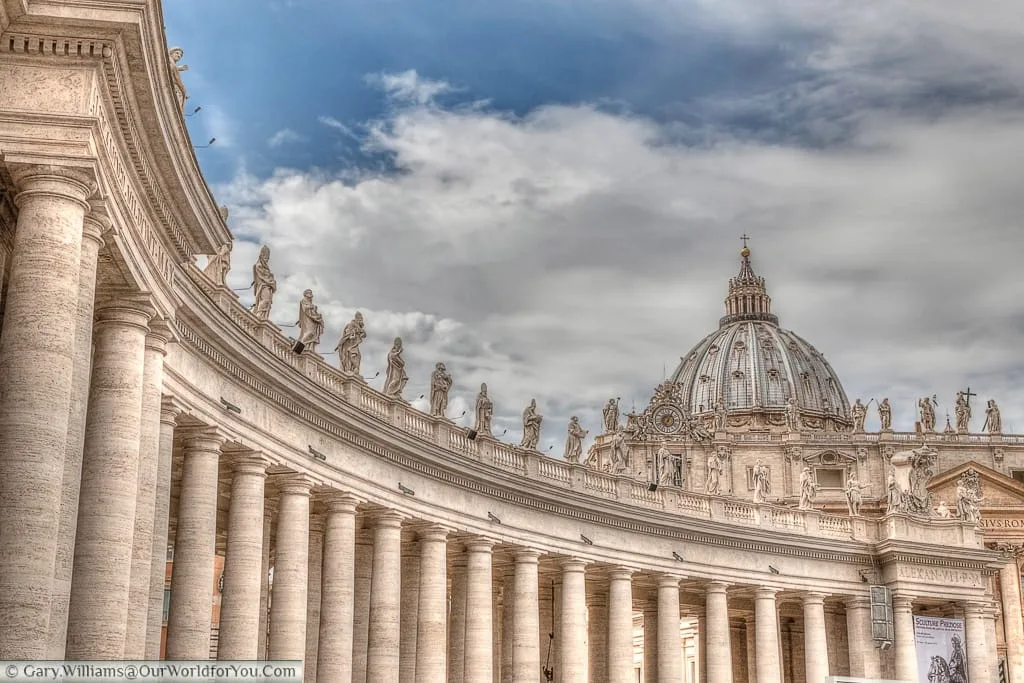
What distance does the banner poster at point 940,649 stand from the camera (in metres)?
87.5

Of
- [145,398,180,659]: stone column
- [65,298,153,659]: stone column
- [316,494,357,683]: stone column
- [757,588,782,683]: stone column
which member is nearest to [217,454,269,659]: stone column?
[316,494,357,683]: stone column

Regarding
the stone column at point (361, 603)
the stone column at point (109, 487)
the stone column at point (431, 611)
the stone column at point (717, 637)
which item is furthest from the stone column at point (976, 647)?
the stone column at point (109, 487)

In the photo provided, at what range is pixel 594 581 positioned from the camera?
81688 mm

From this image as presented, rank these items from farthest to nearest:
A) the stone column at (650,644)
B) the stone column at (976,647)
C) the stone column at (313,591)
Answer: the stone column at (976,647)
the stone column at (650,644)
the stone column at (313,591)

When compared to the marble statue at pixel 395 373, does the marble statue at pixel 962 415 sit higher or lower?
higher

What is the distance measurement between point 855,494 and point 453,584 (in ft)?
126

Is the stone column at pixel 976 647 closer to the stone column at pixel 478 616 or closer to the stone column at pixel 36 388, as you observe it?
the stone column at pixel 478 616

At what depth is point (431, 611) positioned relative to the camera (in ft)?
204

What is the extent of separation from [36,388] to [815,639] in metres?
68.4

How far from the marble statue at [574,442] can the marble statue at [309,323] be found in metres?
24.9

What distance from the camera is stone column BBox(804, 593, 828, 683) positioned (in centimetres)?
8406

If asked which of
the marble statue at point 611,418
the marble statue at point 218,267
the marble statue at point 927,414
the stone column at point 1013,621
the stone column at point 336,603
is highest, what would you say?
the marble statue at point 927,414

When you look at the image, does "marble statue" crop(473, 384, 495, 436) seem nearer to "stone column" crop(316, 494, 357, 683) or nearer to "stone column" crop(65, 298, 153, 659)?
"stone column" crop(316, 494, 357, 683)

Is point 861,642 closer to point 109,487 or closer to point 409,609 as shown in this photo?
point 409,609
